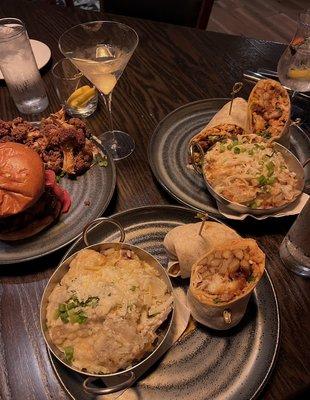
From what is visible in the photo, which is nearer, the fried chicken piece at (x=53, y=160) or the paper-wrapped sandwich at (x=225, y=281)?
the paper-wrapped sandwich at (x=225, y=281)

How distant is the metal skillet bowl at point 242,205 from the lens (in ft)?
4.68

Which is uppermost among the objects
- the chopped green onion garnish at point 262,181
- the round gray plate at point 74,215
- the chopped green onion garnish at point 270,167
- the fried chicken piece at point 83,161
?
the chopped green onion garnish at point 270,167

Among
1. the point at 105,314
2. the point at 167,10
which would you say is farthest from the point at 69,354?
the point at 167,10

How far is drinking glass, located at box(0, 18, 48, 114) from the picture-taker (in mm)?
1853

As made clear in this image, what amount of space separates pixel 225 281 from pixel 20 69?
62.4 inches

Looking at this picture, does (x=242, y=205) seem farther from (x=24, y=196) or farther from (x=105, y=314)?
(x=24, y=196)

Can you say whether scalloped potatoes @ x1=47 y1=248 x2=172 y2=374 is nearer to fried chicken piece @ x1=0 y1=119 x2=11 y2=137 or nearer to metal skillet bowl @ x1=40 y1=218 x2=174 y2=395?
metal skillet bowl @ x1=40 y1=218 x2=174 y2=395

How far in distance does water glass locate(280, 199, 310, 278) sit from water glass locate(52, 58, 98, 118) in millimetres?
1259

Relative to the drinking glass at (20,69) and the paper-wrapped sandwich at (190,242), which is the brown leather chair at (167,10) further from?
the paper-wrapped sandwich at (190,242)

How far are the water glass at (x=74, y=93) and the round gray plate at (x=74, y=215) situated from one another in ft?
1.50

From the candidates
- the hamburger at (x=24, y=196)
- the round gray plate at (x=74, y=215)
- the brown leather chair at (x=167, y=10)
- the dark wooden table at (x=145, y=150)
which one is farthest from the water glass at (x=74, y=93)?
the brown leather chair at (x=167, y=10)

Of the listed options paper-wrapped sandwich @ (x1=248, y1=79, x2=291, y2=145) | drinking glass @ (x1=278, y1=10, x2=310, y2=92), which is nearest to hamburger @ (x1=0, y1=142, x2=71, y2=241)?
paper-wrapped sandwich @ (x1=248, y1=79, x2=291, y2=145)

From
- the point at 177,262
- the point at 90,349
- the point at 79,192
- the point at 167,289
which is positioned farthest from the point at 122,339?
the point at 79,192

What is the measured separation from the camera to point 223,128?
1.73 metres
